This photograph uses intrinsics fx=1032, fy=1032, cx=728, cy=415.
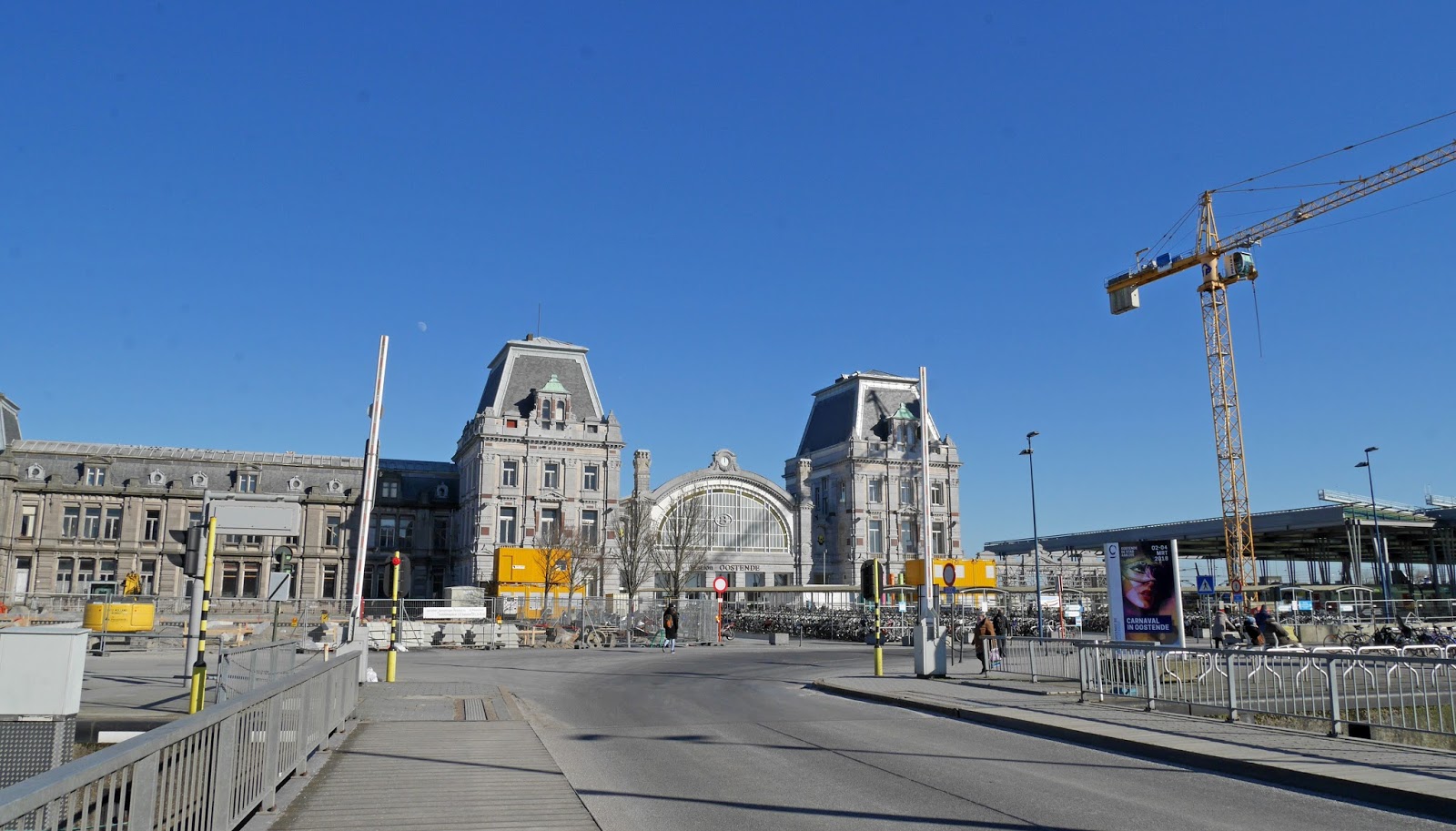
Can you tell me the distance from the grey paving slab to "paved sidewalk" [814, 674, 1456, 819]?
7406mm

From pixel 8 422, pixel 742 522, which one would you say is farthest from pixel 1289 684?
pixel 8 422

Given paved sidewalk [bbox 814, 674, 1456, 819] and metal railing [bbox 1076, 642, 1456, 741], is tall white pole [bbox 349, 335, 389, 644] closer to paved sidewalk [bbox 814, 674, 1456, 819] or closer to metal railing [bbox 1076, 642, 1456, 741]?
paved sidewalk [bbox 814, 674, 1456, 819]

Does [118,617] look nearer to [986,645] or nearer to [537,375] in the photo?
[986,645]

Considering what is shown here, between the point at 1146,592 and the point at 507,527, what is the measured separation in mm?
56360

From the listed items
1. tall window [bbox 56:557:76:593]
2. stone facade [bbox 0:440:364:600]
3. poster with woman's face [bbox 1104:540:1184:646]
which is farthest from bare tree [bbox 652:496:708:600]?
poster with woman's face [bbox 1104:540:1184:646]

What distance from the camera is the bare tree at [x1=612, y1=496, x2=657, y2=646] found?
6538cm

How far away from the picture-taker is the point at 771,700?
20453 mm

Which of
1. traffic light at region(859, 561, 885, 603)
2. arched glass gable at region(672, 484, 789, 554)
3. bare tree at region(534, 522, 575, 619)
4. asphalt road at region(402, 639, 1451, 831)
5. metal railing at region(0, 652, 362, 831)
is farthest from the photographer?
arched glass gable at region(672, 484, 789, 554)

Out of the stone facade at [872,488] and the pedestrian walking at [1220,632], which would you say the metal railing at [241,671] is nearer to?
the pedestrian walking at [1220,632]

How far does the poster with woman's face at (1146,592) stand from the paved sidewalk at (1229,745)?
182 centimetres

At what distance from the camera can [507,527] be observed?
71.2 metres

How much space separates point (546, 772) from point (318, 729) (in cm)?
276

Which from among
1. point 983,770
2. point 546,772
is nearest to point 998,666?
point 983,770

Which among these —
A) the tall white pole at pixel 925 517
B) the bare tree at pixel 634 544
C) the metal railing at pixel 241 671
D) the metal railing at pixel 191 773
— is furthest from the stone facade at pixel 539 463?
the metal railing at pixel 191 773
